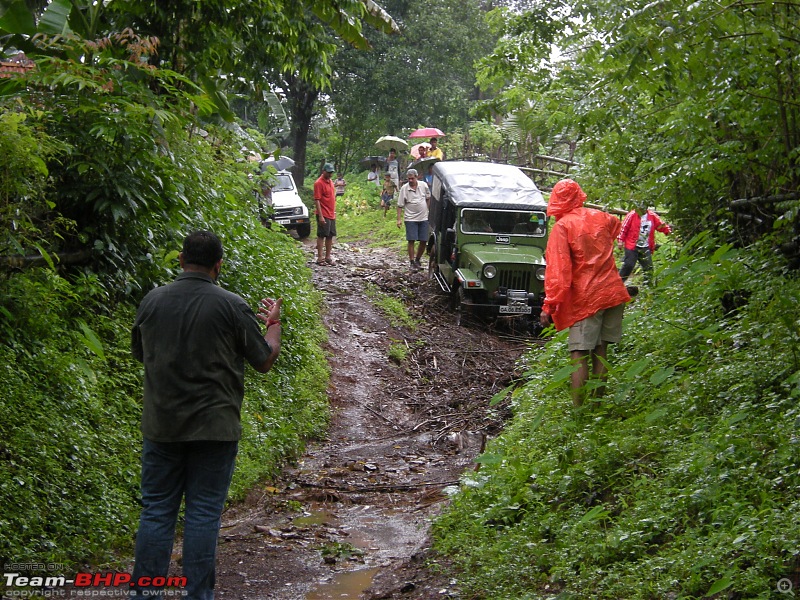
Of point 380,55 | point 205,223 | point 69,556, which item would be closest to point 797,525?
point 69,556

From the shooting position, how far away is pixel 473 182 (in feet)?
53.4

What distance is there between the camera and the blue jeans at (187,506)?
4.31 metres

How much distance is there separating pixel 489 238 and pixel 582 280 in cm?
859

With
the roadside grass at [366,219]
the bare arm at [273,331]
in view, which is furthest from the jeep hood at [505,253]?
the bare arm at [273,331]

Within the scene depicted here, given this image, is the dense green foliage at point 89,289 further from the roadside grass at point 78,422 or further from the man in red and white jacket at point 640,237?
the man in red and white jacket at point 640,237

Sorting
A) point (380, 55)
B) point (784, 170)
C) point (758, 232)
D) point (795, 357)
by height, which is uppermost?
point (380, 55)

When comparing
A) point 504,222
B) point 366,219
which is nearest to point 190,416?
point 504,222

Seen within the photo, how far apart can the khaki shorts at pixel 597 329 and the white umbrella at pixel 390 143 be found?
80.4 feet

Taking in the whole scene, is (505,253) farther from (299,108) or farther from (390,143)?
(390,143)

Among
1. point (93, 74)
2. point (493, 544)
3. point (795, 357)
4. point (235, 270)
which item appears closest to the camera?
point (493, 544)

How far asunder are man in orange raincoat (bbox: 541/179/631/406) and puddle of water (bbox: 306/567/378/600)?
2.48 meters

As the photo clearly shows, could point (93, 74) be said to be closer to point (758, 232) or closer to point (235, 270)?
point (235, 270)

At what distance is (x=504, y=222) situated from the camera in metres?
16.0

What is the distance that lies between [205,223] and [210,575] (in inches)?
233
